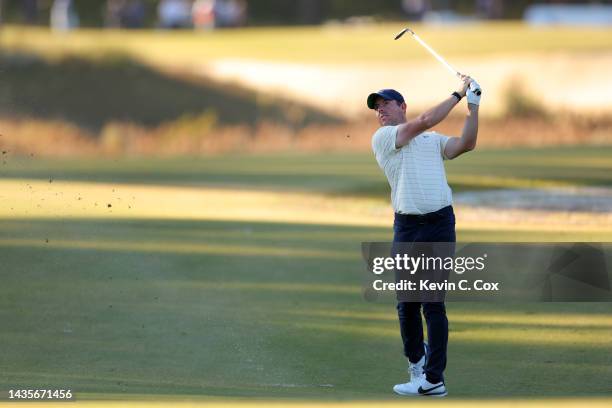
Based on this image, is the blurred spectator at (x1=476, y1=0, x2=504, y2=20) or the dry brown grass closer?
the dry brown grass

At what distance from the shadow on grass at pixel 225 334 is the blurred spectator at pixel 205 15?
4772cm

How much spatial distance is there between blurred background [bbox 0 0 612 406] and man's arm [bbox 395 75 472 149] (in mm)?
1478

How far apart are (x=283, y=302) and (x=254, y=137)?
2393 cm

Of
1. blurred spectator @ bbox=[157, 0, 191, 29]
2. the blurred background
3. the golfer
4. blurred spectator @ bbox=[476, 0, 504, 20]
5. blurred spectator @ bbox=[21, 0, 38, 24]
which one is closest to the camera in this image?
the golfer

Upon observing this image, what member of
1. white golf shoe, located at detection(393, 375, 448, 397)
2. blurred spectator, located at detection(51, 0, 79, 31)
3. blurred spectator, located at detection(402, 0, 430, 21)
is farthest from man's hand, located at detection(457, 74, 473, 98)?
blurred spectator, located at detection(402, 0, 430, 21)

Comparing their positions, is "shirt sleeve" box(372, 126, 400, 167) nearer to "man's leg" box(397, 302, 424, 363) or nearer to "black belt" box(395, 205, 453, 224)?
"black belt" box(395, 205, 453, 224)

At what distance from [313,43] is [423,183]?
4252 cm

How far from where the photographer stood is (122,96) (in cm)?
4259

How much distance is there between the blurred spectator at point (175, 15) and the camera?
206 feet

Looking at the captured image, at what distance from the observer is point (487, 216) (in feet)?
56.8

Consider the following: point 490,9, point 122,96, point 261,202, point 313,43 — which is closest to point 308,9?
point 490,9

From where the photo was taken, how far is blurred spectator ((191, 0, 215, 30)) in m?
61.6

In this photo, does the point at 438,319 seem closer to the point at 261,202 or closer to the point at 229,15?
the point at 261,202

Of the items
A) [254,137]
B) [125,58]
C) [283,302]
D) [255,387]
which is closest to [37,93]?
[125,58]
